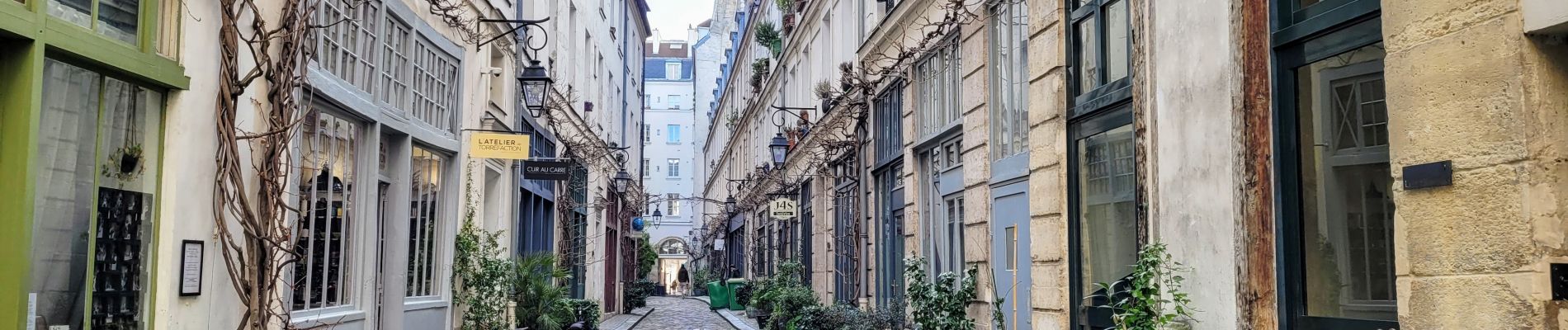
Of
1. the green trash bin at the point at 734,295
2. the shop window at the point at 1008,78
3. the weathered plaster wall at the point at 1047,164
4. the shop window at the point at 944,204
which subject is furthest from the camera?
the green trash bin at the point at 734,295

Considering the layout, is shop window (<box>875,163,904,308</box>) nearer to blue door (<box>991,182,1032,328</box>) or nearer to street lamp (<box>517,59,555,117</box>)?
blue door (<box>991,182,1032,328</box>)

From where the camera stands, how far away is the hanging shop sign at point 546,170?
13.6 m

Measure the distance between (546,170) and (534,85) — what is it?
1353 mm

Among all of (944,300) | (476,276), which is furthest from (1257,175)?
(476,276)

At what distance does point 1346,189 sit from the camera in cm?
479

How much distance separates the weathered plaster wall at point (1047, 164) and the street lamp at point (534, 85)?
590cm

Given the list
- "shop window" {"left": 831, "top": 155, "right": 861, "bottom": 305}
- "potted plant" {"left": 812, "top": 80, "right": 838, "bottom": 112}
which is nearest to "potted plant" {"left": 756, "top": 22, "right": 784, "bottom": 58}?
"potted plant" {"left": 812, "top": 80, "right": 838, "bottom": 112}

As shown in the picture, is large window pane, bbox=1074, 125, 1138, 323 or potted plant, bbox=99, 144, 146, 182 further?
large window pane, bbox=1074, 125, 1138, 323

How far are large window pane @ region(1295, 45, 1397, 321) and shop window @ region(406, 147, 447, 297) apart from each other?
23.5 feet

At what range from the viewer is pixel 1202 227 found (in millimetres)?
5520

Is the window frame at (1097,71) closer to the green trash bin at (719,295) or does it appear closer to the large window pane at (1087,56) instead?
the large window pane at (1087,56)

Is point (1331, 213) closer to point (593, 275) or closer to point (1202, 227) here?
point (1202, 227)

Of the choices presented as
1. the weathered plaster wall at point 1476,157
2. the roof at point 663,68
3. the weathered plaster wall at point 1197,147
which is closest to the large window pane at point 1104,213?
the weathered plaster wall at point 1197,147

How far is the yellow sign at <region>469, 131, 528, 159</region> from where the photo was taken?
1051 cm
